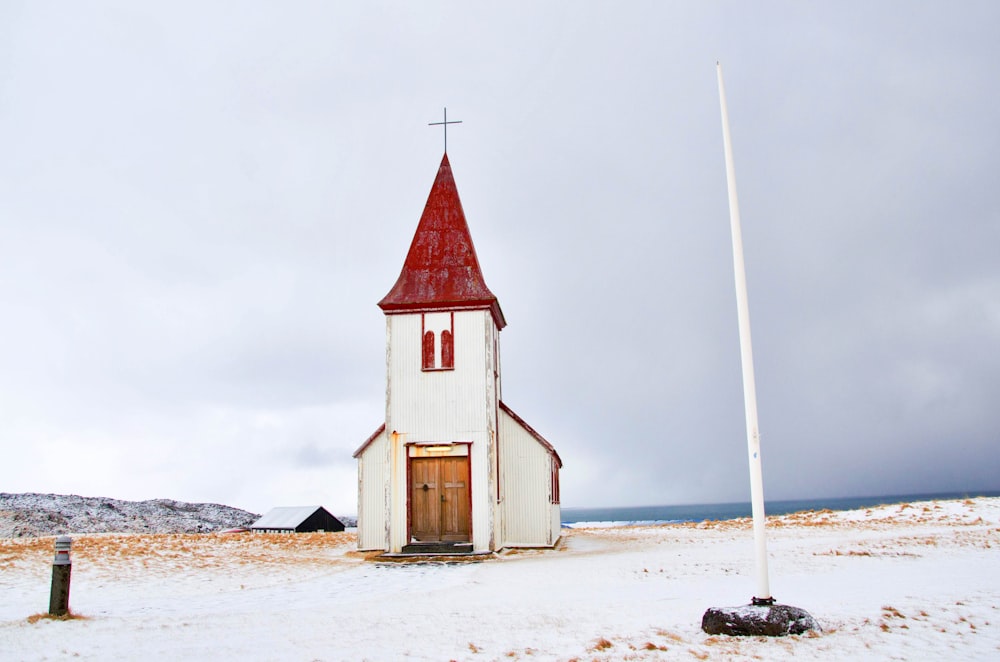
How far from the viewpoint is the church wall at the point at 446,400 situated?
889 inches

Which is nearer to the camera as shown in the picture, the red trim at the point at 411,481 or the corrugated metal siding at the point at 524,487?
the red trim at the point at 411,481

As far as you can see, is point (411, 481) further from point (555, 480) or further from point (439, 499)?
point (555, 480)

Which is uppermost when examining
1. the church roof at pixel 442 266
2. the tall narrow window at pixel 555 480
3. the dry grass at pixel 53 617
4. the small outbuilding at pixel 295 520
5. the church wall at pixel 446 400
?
the church roof at pixel 442 266

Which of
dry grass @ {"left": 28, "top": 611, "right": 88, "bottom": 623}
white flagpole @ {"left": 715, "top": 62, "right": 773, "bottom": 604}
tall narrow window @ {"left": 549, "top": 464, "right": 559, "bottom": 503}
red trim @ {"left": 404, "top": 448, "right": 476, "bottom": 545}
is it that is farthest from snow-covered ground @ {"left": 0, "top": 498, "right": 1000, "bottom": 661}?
tall narrow window @ {"left": 549, "top": 464, "right": 559, "bottom": 503}

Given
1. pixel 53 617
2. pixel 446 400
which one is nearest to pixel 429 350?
pixel 446 400

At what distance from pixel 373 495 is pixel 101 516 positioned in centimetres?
2223

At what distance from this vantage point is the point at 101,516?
3900 cm

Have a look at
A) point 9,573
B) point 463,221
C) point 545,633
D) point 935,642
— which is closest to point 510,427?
point 463,221

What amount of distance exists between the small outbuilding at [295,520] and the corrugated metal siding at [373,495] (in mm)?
11465

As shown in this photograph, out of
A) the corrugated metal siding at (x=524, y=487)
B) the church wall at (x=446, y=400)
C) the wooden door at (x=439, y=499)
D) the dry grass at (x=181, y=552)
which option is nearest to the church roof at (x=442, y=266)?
the church wall at (x=446, y=400)

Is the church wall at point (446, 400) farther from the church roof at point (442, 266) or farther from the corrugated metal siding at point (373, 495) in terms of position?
the corrugated metal siding at point (373, 495)

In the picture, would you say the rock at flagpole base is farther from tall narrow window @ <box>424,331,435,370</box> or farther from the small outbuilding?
the small outbuilding

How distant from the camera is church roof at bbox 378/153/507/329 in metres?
23.6

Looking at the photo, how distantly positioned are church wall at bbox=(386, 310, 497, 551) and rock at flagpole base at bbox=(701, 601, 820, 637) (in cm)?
1422
